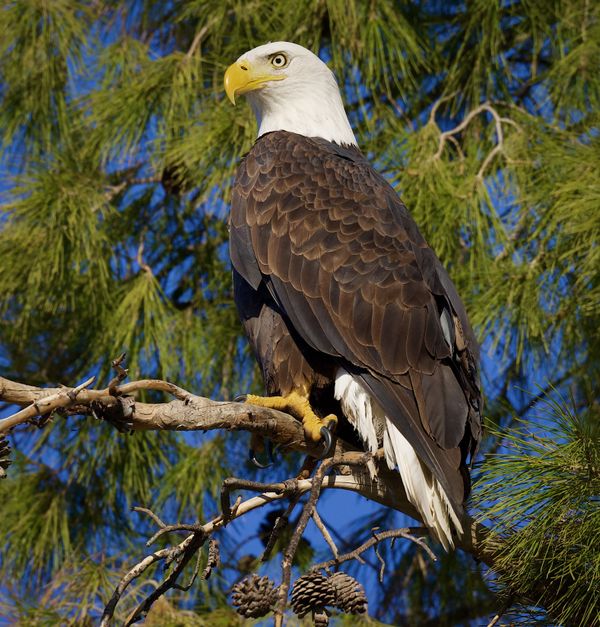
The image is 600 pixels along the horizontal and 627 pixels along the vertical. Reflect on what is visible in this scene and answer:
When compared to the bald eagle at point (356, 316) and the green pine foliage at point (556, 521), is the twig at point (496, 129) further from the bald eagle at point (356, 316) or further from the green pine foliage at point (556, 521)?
the green pine foliage at point (556, 521)

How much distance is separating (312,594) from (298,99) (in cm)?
200

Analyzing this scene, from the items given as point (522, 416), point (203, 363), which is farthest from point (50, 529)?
point (522, 416)

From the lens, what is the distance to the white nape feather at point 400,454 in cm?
220

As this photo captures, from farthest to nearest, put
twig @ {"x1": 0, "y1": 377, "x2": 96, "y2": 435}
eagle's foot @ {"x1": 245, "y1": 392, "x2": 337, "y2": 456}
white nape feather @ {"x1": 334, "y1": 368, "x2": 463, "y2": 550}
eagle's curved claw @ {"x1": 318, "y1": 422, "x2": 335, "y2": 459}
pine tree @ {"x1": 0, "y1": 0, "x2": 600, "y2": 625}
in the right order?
pine tree @ {"x1": 0, "y1": 0, "x2": 600, "y2": 625} → eagle's foot @ {"x1": 245, "y1": 392, "x2": 337, "y2": 456} → eagle's curved claw @ {"x1": 318, "y1": 422, "x2": 335, "y2": 459} → white nape feather @ {"x1": 334, "y1": 368, "x2": 463, "y2": 550} → twig @ {"x1": 0, "y1": 377, "x2": 96, "y2": 435}

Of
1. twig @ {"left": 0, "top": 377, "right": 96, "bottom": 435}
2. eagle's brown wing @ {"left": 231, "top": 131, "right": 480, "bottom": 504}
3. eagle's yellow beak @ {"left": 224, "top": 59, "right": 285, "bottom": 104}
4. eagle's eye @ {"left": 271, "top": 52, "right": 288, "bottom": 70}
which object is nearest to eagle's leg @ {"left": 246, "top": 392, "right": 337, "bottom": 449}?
eagle's brown wing @ {"left": 231, "top": 131, "right": 480, "bottom": 504}

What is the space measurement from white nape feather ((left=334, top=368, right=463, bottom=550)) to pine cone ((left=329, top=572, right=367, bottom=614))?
44cm

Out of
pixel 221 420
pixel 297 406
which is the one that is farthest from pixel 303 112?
pixel 221 420

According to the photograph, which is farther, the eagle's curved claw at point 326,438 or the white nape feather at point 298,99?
the white nape feather at point 298,99

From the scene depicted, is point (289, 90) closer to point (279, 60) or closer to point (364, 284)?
point (279, 60)

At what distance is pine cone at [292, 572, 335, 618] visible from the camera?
168 cm

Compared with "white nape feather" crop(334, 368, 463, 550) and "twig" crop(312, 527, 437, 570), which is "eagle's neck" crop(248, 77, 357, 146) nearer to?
"white nape feather" crop(334, 368, 463, 550)

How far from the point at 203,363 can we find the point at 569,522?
1787 millimetres

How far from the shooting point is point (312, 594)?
1681 millimetres

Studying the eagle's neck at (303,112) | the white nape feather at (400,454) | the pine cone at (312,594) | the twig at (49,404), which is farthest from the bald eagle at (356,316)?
the twig at (49,404)
